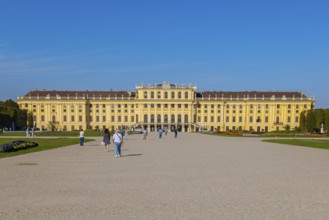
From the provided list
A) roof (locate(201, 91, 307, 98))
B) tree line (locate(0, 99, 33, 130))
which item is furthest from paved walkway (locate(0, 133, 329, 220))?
roof (locate(201, 91, 307, 98))

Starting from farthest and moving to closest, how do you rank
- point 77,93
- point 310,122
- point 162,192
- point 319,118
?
point 77,93
point 310,122
point 319,118
point 162,192

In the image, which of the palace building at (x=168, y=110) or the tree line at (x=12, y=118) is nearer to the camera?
the tree line at (x=12, y=118)

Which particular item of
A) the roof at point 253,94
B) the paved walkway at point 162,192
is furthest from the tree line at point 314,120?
the paved walkway at point 162,192

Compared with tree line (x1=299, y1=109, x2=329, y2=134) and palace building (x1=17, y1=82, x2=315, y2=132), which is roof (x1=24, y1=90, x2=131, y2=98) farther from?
tree line (x1=299, y1=109, x2=329, y2=134)

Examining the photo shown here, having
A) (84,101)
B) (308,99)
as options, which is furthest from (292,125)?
(84,101)

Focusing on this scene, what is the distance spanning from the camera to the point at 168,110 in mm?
109000

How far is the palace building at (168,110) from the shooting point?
10825cm

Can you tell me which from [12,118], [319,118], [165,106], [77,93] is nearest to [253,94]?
[165,106]

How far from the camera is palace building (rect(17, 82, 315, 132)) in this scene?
108250 mm

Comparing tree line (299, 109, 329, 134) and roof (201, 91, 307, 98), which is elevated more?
roof (201, 91, 307, 98)

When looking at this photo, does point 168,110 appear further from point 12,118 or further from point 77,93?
point 12,118

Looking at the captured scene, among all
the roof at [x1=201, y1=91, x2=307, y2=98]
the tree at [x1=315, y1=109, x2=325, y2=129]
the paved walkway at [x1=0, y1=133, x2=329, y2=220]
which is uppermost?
the roof at [x1=201, y1=91, x2=307, y2=98]

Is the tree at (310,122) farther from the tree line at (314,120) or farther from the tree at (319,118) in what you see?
the tree at (319,118)

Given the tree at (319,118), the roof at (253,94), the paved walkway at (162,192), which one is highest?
the roof at (253,94)
